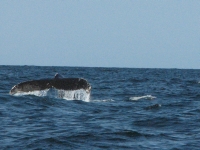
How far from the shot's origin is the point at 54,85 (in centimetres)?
1217

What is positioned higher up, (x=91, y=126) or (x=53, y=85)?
(x=53, y=85)

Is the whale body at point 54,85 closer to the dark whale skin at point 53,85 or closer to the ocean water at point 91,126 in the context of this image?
the dark whale skin at point 53,85

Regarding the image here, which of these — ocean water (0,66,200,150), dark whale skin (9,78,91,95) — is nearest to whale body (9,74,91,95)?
dark whale skin (9,78,91,95)

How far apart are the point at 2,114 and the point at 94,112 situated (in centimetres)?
266

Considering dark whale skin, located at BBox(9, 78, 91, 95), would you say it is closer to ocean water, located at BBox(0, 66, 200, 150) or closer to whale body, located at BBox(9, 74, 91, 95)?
whale body, located at BBox(9, 74, 91, 95)

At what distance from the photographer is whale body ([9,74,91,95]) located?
1154cm

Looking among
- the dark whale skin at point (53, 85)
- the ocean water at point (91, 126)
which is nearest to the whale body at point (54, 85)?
the dark whale skin at point (53, 85)

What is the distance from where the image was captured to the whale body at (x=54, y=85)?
1154 cm

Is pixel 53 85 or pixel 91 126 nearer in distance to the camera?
pixel 91 126

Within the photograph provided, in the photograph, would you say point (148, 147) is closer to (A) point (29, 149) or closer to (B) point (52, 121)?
(A) point (29, 149)

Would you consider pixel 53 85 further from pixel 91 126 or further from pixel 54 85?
pixel 91 126

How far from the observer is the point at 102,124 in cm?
1099

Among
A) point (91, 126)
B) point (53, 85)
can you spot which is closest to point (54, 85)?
point (53, 85)

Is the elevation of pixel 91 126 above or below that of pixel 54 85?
below
